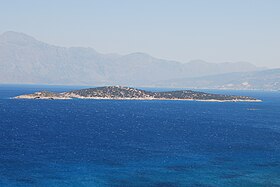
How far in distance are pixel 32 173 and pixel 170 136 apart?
76.6 m

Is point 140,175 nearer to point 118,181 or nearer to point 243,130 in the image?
point 118,181

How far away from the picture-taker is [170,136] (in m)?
170

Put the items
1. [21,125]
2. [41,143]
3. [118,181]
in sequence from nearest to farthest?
1. [118,181]
2. [41,143]
3. [21,125]

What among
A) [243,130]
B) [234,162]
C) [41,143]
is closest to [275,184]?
[234,162]

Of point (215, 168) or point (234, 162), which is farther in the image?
point (234, 162)

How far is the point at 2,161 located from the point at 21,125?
260 feet

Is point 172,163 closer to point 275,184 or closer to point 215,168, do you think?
point 215,168

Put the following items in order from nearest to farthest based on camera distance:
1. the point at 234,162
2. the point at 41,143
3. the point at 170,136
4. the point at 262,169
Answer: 1. the point at 262,169
2. the point at 234,162
3. the point at 41,143
4. the point at 170,136

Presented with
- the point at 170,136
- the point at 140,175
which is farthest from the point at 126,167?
the point at 170,136

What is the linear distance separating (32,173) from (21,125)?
91.6 meters

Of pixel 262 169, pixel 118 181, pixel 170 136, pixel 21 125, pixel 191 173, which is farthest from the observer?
pixel 21 125

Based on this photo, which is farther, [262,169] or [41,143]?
[41,143]

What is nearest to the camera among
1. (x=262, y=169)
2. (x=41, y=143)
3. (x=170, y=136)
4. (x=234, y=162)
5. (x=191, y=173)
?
(x=191, y=173)

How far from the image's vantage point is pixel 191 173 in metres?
107
